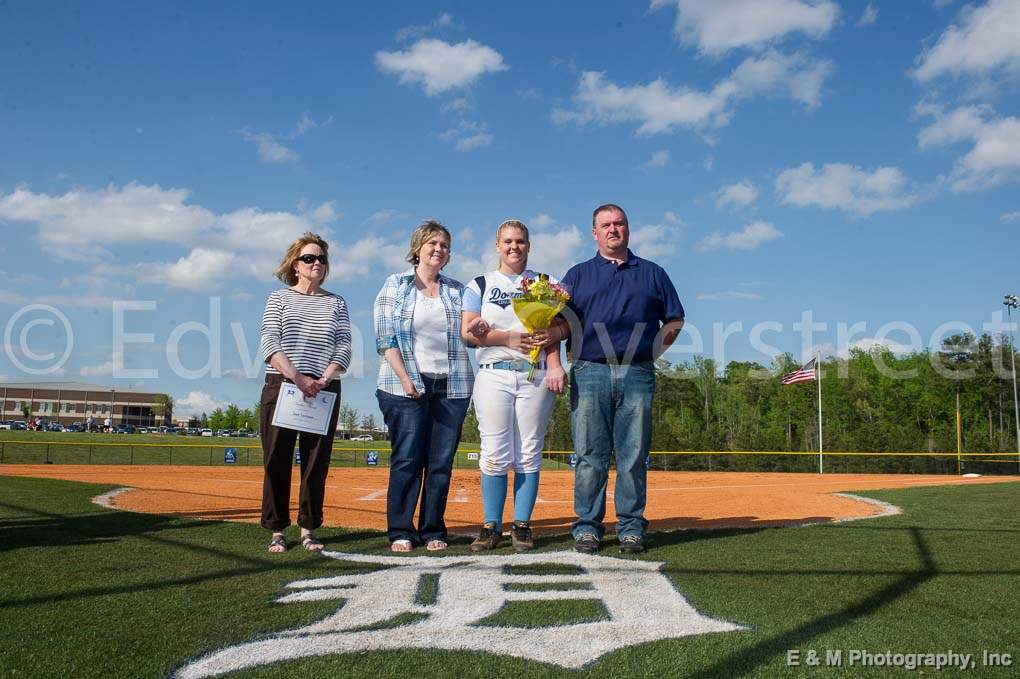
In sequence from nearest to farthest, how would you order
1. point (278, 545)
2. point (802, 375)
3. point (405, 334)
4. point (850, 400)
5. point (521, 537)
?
point (278, 545) < point (521, 537) < point (405, 334) < point (802, 375) < point (850, 400)

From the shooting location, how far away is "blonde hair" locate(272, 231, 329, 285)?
15.5 feet

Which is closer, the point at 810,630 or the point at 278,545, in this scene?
the point at 810,630

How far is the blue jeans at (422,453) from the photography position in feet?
15.1

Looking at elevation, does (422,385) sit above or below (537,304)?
below

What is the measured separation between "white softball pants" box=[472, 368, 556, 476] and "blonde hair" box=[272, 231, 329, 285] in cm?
139

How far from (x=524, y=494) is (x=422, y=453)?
71 cm

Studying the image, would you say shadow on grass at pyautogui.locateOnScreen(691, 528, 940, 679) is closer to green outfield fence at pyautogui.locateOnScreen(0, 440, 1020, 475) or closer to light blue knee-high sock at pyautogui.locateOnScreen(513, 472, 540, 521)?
light blue knee-high sock at pyautogui.locateOnScreen(513, 472, 540, 521)

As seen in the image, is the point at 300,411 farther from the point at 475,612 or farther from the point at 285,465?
the point at 475,612

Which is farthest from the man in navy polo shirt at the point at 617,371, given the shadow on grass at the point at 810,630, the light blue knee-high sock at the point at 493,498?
the shadow on grass at the point at 810,630

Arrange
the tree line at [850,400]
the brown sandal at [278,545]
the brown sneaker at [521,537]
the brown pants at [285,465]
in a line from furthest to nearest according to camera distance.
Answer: the tree line at [850,400], the brown pants at [285,465], the brown sneaker at [521,537], the brown sandal at [278,545]

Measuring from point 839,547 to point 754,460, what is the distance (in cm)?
3079

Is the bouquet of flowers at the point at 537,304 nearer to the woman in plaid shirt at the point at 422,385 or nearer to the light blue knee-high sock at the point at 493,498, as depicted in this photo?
the woman in plaid shirt at the point at 422,385

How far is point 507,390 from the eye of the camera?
14.6ft

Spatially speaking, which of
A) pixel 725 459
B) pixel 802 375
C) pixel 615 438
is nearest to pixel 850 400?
pixel 725 459
